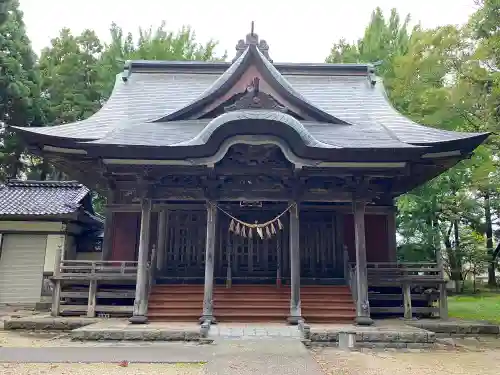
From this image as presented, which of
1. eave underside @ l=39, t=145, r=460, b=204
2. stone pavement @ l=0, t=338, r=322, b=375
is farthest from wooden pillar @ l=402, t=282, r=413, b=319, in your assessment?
stone pavement @ l=0, t=338, r=322, b=375

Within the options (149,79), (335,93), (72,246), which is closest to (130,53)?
(149,79)

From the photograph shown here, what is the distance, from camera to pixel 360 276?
31.1ft

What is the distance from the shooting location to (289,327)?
27.9 ft

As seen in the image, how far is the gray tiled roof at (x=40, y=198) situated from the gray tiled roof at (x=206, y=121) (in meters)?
4.88

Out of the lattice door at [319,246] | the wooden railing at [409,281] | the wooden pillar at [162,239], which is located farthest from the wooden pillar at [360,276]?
the wooden pillar at [162,239]

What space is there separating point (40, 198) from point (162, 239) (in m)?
8.03

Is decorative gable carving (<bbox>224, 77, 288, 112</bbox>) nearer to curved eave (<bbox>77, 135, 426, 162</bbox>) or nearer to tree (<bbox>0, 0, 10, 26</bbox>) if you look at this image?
curved eave (<bbox>77, 135, 426, 162</bbox>)

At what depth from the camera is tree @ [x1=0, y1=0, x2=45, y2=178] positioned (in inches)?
803

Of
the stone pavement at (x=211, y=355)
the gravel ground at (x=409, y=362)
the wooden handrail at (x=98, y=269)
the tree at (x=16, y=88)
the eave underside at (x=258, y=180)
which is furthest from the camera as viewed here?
the tree at (x=16, y=88)

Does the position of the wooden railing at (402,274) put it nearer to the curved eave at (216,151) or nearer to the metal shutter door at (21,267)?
the curved eave at (216,151)

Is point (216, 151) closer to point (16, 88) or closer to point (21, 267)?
point (21, 267)

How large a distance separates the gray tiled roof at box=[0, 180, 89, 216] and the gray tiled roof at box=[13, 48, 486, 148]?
4.88 meters

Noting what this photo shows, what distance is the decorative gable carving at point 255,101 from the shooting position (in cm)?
998

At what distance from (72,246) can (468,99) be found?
14534 mm
